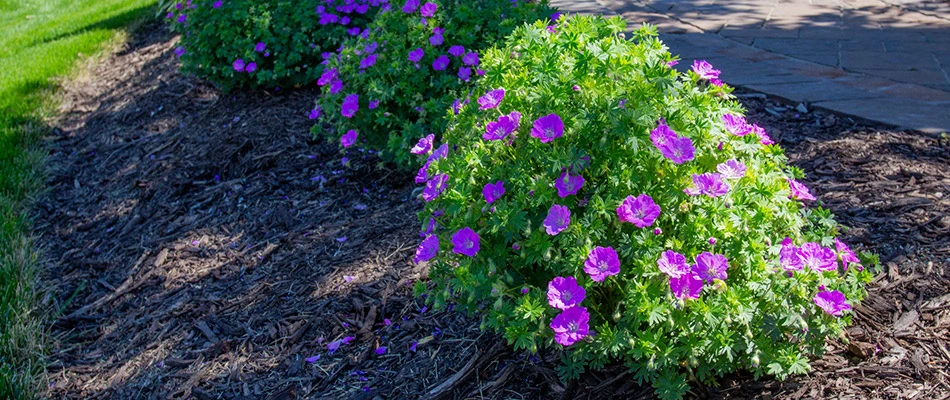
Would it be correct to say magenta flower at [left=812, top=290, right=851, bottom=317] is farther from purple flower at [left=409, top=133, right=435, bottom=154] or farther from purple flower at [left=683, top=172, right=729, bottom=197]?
purple flower at [left=409, top=133, right=435, bottom=154]

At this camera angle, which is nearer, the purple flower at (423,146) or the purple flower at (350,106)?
the purple flower at (423,146)

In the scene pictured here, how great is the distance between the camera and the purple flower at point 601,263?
1.86 m

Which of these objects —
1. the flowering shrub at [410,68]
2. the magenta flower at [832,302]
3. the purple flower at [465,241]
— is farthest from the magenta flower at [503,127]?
the flowering shrub at [410,68]

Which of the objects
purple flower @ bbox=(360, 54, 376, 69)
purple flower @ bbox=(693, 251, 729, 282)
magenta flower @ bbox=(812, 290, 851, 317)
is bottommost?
magenta flower @ bbox=(812, 290, 851, 317)

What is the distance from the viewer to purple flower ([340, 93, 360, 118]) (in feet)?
11.6

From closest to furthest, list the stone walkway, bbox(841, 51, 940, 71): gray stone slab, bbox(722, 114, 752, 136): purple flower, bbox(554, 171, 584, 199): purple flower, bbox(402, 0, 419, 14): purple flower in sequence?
bbox(554, 171, 584, 199): purple flower → bbox(722, 114, 752, 136): purple flower → bbox(402, 0, 419, 14): purple flower → the stone walkway → bbox(841, 51, 940, 71): gray stone slab

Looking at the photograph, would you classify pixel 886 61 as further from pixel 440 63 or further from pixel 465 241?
pixel 465 241

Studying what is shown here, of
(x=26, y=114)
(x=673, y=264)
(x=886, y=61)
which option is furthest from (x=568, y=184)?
(x=26, y=114)

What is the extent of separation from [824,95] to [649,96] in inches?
87.0

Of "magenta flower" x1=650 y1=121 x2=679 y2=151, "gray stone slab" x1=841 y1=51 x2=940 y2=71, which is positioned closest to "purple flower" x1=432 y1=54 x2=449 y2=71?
"magenta flower" x1=650 y1=121 x2=679 y2=151

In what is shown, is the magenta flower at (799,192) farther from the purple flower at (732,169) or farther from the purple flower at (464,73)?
the purple flower at (464,73)

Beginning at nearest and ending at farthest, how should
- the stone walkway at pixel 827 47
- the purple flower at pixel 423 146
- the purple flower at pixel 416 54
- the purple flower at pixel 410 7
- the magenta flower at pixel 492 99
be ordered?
1. the magenta flower at pixel 492 99
2. the purple flower at pixel 423 146
3. the purple flower at pixel 416 54
4. the purple flower at pixel 410 7
5. the stone walkway at pixel 827 47

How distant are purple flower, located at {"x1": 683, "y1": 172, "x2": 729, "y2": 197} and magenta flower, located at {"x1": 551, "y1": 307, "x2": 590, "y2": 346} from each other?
38 centimetres

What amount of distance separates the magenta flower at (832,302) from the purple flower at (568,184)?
608mm
